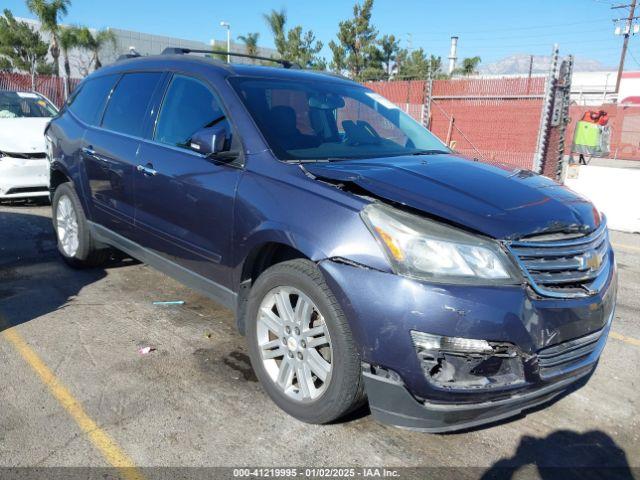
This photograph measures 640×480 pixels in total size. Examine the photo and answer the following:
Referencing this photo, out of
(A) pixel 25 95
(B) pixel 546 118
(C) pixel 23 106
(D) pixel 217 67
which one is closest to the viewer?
(D) pixel 217 67

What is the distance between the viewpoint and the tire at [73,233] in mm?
4910

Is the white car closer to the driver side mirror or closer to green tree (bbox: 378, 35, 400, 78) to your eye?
the driver side mirror

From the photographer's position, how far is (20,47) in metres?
35.2

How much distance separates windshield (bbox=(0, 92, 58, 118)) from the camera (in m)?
8.66

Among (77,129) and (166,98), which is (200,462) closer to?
(166,98)

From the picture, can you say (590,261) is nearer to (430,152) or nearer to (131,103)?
(430,152)

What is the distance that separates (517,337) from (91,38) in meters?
39.1

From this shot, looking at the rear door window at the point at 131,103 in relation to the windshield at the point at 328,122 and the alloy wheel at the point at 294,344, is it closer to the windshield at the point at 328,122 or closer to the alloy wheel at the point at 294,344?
the windshield at the point at 328,122

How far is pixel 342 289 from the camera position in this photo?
2461 mm

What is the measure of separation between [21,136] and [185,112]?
5.22 metres

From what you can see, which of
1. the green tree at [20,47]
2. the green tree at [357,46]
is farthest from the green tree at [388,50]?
the green tree at [20,47]

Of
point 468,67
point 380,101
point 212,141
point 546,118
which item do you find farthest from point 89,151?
point 468,67

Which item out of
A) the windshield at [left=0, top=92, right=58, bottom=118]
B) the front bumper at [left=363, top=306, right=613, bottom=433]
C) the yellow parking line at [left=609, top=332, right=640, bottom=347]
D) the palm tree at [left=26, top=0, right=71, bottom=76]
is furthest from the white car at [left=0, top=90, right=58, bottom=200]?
the palm tree at [left=26, top=0, right=71, bottom=76]

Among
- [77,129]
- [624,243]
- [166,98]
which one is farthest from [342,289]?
[624,243]
